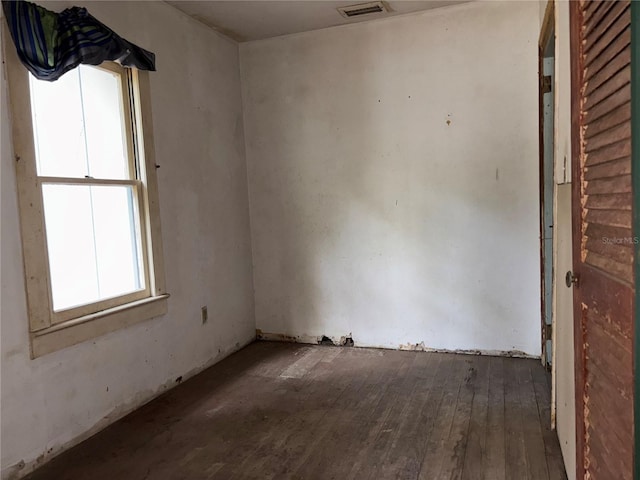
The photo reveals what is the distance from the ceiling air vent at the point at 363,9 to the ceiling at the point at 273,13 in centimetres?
5

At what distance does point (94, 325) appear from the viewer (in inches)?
103

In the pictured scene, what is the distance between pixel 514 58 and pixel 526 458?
2.72 m

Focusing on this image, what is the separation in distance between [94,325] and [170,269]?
2.45ft

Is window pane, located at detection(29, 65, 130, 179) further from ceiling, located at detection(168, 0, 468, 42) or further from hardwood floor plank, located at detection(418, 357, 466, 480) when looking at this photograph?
hardwood floor plank, located at detection(418, 357, 466, 480)

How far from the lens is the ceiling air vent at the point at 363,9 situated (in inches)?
136

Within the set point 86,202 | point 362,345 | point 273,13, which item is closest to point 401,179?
point 362,345

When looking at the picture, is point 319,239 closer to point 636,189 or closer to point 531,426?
point 531,426

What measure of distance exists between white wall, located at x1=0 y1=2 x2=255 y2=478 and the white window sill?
5 cm

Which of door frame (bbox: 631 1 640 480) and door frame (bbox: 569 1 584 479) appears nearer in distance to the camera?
door frame (bbox: 631 1 640 480)

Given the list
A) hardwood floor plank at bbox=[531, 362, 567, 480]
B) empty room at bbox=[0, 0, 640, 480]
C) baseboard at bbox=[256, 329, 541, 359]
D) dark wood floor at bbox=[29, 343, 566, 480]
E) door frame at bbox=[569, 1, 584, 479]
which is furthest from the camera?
baseboard at bbox=[256, 329, 541, 359]

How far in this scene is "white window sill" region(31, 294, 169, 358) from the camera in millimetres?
2338

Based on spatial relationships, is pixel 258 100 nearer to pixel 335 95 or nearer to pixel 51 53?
pixel 335 95

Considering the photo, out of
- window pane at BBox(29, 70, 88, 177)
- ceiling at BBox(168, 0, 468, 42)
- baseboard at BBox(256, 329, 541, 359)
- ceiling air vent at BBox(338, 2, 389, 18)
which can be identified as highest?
ceiling at BBox(168, 0, 468, 42)

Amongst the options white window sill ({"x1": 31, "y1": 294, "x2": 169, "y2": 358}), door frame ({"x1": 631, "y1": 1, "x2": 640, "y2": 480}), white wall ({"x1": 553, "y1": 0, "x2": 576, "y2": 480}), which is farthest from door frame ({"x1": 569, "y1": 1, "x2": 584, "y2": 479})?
white window sill ({"x1": 31, "y1": 294, "x2": 169, "y2": 358})
